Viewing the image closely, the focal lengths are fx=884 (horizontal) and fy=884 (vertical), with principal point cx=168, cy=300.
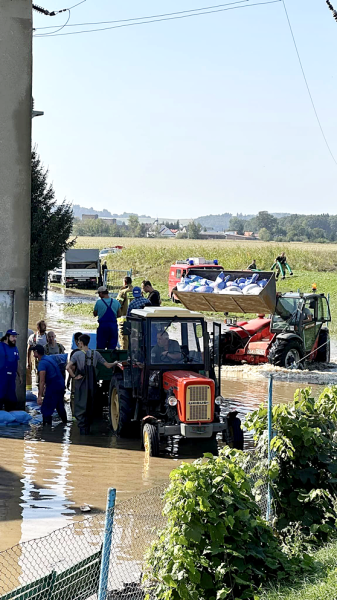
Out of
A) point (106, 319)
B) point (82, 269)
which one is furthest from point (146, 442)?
point (82, 269)

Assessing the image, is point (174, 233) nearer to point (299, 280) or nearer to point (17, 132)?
point (299, 280)

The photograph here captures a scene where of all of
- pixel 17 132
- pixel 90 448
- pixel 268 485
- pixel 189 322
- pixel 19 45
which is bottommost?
pixel 90 448

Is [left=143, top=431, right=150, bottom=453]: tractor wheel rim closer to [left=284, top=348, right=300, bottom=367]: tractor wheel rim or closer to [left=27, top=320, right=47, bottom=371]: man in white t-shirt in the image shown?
[left=27, top=320, right=47, bottom=371]: man in white t-shirt

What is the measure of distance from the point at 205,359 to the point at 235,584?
6.59 metres

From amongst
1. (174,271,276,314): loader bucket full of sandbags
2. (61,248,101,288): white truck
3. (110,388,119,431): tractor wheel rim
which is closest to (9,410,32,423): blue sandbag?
(110,388,119,431): tractor wheel rim

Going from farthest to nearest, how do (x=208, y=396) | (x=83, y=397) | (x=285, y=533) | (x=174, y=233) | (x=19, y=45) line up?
1. (x=174, y=233)
2. (x=19, y=45)
3. (x=83, y=397)
4. (x=208, y=396)
5. (x=285, y=533)

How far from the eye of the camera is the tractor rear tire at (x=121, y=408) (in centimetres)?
1293

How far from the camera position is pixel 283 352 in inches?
782

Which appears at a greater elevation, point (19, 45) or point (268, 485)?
point (19, 45)

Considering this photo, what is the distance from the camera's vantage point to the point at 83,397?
13422 mm

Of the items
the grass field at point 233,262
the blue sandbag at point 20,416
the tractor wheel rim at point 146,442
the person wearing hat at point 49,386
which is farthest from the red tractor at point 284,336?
the grass field at point 233,262

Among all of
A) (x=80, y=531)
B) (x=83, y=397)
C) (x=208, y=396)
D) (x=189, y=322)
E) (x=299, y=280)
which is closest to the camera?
(x=80, y=531)

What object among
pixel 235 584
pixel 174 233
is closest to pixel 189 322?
pixel 235 584

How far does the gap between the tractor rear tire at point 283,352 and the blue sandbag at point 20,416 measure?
7.42 meters
